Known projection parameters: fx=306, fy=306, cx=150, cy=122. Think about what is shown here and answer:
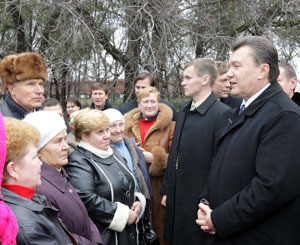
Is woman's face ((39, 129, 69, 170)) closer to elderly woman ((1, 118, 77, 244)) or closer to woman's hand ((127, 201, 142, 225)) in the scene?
elderly woman ((1, 118, 77, 244))

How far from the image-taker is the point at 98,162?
2.34m

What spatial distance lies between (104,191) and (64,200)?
1.60ft

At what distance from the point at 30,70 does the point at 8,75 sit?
0.18 m

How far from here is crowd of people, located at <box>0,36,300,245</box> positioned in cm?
149

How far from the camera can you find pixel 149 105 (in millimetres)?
3270

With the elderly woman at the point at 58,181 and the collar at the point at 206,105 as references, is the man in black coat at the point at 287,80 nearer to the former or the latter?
the collar at the point at 206,105

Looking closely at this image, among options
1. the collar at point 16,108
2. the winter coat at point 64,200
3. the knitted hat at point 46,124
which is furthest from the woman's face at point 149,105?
the winter coat at point 64,200

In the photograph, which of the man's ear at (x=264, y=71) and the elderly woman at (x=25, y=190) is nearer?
the elderly woman at (x=25, y=190)

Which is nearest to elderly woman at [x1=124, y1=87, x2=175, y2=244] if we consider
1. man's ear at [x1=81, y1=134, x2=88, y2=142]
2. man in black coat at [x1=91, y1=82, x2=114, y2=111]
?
man's ear at [x1=81, y1=134, x2=88, y2=142]

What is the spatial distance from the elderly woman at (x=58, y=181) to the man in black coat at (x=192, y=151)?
2.77ft

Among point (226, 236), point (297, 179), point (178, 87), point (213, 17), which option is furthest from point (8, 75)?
point (213, 17)

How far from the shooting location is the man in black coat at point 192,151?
2.53m

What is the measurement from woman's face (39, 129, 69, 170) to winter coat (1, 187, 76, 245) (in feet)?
1.61

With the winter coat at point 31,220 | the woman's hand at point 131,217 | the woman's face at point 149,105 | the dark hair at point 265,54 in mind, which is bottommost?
the woman's hand at point 131,217
